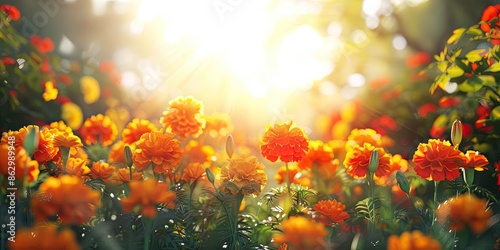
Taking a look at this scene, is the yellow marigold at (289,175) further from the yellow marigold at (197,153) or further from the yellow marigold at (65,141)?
the yellow marigold at (65,141)

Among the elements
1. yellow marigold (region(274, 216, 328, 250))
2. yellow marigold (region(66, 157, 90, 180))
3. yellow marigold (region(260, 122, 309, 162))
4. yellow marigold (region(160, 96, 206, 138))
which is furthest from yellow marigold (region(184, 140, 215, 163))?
yellow marigold (region(274, 216, 328, 250))

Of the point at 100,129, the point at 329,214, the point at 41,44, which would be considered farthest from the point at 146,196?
the point at 41,44

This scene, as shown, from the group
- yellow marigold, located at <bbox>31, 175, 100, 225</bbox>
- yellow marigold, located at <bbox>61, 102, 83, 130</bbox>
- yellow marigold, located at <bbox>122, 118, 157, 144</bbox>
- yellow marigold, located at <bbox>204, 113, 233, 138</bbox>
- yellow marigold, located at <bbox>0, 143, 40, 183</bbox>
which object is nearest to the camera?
yellow marigold, located at <bbox>31, 175, 100, 225</bbox>

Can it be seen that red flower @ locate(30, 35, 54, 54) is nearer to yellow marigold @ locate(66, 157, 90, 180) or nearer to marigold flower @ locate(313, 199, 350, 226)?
yellow marigold @ locate(66, 157, 90, 180)

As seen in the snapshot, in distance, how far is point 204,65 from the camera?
4.52 metres

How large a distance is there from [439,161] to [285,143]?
48 cm

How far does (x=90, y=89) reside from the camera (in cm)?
443

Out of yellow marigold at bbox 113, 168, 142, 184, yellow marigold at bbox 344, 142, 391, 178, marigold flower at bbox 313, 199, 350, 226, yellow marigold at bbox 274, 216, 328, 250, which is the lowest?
yellow marigold at bbox 274, 216, 328, 250

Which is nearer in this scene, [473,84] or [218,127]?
[473,84]

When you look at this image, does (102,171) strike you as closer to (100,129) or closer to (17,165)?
(17,165)

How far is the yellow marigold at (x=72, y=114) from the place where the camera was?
12.5 feet

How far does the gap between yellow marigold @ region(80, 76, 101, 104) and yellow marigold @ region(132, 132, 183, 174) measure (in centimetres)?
271

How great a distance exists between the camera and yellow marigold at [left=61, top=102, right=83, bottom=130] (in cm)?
382

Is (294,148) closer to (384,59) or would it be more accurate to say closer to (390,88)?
(390,88)
